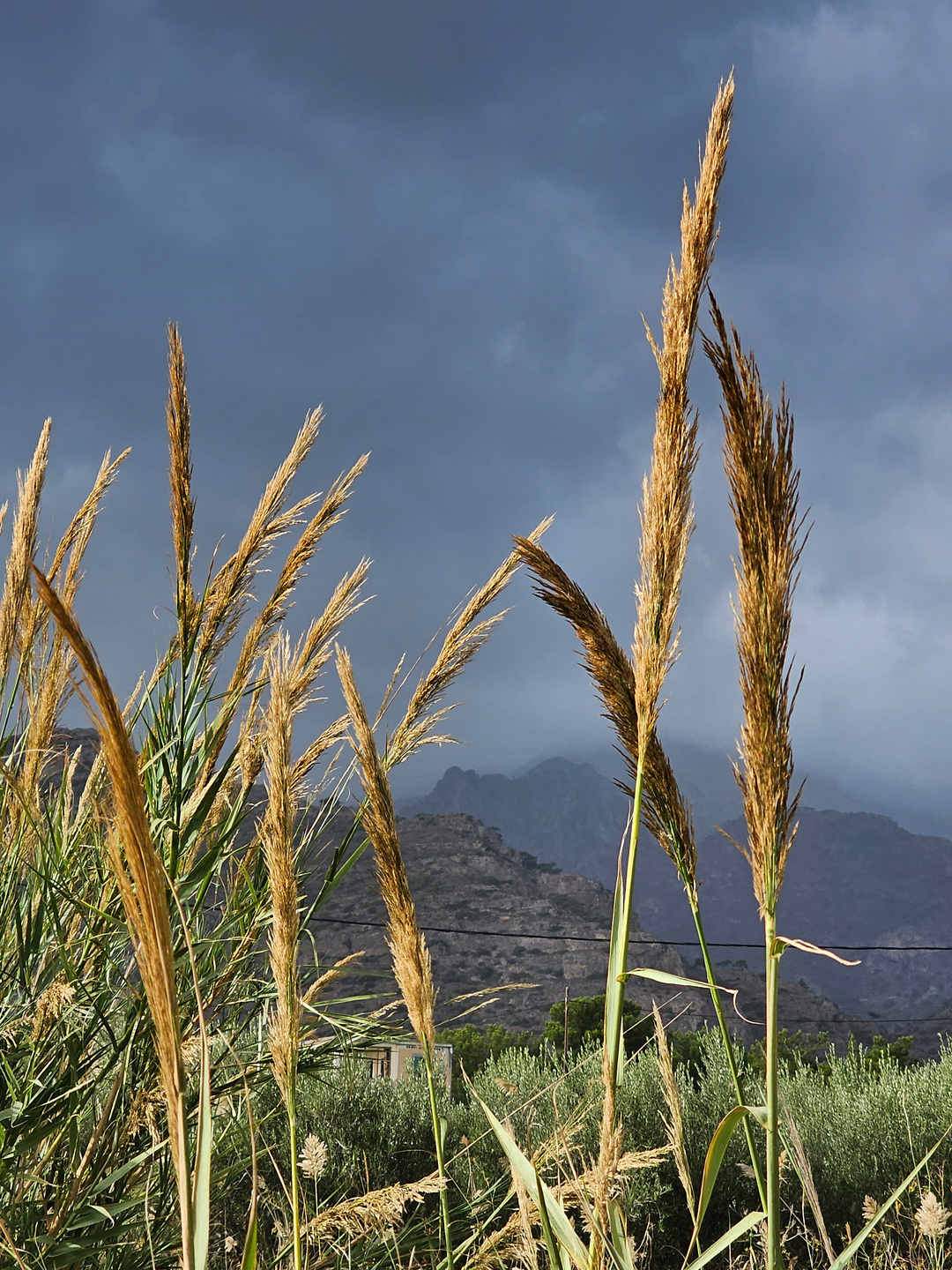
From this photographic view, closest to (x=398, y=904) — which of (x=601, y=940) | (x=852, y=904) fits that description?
(x=601, y=940)

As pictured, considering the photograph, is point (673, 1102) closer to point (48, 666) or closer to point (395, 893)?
point (395, 893)

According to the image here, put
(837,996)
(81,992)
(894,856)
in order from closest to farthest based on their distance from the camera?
(81,992) < (837,996) < (894,856)

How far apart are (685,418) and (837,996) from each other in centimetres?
14569

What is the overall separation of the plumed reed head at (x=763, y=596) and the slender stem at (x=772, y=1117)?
48 millimetres

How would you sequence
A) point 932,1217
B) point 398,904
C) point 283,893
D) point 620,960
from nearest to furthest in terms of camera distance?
point 620,960
point 283,893
point 398,904
point 932,1217

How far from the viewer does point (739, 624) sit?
90 centimetres

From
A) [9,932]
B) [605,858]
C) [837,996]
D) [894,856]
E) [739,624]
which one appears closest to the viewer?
[739,624]

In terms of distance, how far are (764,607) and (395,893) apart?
0.73 m

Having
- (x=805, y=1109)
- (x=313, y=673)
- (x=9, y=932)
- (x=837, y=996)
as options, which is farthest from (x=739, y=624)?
(x=837, y=996)

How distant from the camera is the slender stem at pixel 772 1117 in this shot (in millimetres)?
799

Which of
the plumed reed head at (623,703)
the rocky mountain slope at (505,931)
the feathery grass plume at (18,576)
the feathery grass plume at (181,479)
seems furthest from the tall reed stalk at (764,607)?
the rocky mountain slope at (505,931)

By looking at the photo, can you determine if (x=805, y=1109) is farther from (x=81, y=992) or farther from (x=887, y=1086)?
(x=81, y=992)

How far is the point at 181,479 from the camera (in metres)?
1.66

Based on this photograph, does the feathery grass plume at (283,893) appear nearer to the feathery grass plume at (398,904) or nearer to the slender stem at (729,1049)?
the feathery grass plume at (398,904)
